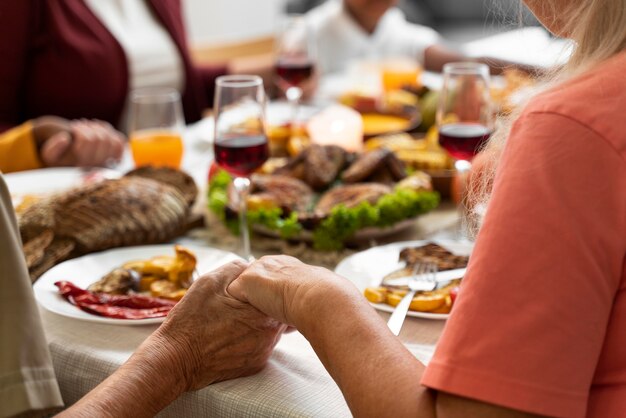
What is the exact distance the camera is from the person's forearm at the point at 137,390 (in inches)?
35.1

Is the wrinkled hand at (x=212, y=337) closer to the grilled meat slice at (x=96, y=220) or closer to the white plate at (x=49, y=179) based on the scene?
the grilled meat slice at (x=96, y=220)

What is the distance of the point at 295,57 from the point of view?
2094 mm

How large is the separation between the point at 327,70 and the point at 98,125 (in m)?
1.41

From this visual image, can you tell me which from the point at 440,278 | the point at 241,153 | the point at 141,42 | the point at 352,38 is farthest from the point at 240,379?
the point at 352,38

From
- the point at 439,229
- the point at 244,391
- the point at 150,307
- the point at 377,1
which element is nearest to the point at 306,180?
the point at 439,229

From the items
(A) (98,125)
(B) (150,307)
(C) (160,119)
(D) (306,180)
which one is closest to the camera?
(B) (150,307)

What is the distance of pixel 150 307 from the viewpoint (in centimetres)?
112

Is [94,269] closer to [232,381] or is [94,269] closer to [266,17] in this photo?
[232,381]

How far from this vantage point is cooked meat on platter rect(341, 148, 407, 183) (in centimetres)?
158

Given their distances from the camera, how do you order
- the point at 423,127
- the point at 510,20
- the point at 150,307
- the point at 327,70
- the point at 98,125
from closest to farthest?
1. the point at 510,20
2. the point at 150,307
3. the point at 98,125
4. the point at 423,127
5. the point at 327,70

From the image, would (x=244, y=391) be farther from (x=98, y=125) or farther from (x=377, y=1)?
(x=377, y=1)

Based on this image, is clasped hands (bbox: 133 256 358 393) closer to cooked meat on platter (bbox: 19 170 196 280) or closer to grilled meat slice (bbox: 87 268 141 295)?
grilled meat slice (bbox: 87 268 141 295)

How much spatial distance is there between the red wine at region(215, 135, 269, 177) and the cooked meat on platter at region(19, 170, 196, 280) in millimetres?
154

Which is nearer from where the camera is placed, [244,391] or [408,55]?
[244,391]
